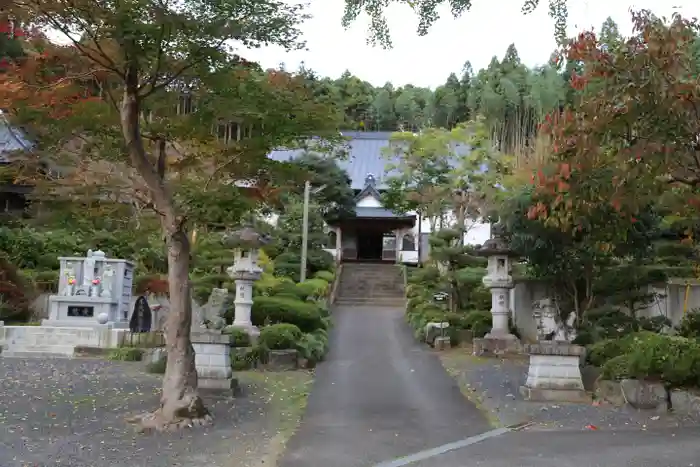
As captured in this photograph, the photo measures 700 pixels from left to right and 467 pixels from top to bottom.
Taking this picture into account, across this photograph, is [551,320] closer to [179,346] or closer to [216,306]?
[216,306]

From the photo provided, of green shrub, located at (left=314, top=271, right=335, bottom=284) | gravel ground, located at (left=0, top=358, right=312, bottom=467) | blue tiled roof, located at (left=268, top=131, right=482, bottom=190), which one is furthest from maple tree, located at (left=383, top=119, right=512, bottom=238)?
gravel ground, located at (left=0, top=358, right=312, bottom=467)

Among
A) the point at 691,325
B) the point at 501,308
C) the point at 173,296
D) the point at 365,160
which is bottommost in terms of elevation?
the point at 691,325

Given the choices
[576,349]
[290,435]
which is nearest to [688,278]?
[576,349]

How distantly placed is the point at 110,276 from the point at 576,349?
1258 cm

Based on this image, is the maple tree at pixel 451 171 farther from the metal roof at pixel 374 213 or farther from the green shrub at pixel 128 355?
the green shrub at pixel 128 355

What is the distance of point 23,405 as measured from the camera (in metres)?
8.13

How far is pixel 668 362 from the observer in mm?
8148

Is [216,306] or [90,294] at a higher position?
[90,294]

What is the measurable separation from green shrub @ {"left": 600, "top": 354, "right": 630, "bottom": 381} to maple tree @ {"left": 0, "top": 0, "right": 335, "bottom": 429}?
5.14 meters

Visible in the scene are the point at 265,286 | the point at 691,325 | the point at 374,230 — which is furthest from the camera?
the point at 374,230

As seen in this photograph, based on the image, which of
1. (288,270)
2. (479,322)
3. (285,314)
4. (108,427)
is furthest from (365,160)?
(108,427)

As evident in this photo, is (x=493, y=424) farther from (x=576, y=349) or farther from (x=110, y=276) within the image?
(x=110, y=276)

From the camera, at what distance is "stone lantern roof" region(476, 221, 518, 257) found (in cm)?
1505

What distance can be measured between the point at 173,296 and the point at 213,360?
2376 mm
